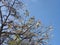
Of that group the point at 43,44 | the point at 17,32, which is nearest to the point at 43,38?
the point at 43,44

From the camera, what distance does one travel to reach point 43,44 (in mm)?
25828

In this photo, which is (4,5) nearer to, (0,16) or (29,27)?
(0,16)

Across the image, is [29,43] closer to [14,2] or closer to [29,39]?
[29,39]

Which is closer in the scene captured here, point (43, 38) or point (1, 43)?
point (1, 43)

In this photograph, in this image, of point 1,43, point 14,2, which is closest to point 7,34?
point 1,43

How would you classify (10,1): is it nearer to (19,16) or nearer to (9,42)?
(19,16)

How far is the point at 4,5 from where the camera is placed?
80.6 ft

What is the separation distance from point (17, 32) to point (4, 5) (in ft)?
7.63

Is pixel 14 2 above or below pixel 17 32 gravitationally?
above

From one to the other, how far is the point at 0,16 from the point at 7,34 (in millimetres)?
1453

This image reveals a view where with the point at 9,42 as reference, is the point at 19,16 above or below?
above

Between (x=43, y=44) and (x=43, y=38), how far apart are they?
0.48 m

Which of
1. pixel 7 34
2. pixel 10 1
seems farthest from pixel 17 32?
pixel 10 1

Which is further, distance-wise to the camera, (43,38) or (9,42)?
(43,38)
